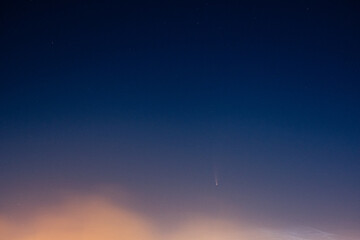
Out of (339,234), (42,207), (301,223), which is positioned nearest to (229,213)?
(301,223)

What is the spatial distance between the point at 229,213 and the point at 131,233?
7.21 ft

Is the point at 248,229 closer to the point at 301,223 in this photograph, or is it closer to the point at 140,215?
the point at 301,223

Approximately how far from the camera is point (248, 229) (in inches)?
436

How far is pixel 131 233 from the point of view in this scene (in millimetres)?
10867

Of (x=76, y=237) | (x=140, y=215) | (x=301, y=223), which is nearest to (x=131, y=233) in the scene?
(x=140, y=215)

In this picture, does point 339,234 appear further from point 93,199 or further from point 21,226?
point 21,226

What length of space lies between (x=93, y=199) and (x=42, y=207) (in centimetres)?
111

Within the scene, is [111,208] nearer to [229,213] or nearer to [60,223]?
[60,223]

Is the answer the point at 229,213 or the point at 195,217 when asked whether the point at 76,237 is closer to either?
the point at 195,217

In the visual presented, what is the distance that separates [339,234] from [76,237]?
570 centimetres

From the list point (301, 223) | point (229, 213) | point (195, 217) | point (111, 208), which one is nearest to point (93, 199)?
point (111, 208)

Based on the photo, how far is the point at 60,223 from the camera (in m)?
10.9

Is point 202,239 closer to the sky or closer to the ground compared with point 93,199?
closer to the ground

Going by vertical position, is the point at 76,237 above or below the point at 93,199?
below
